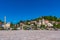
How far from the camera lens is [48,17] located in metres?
49.8

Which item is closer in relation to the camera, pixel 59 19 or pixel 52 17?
pixel 59 19

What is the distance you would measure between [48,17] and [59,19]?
5.46 meters

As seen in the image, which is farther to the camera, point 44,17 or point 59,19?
point 44,17

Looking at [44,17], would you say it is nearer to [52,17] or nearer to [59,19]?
[52,17]

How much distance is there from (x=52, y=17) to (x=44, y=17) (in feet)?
9.43

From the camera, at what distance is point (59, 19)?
147 ft

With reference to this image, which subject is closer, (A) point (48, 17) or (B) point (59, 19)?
(B) point (59, 19)

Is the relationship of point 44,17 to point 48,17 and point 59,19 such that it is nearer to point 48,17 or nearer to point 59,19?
point 48,17

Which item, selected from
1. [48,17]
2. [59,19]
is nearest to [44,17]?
[48,17]

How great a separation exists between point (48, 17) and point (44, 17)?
1.22 metres

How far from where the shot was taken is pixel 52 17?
159 ft
